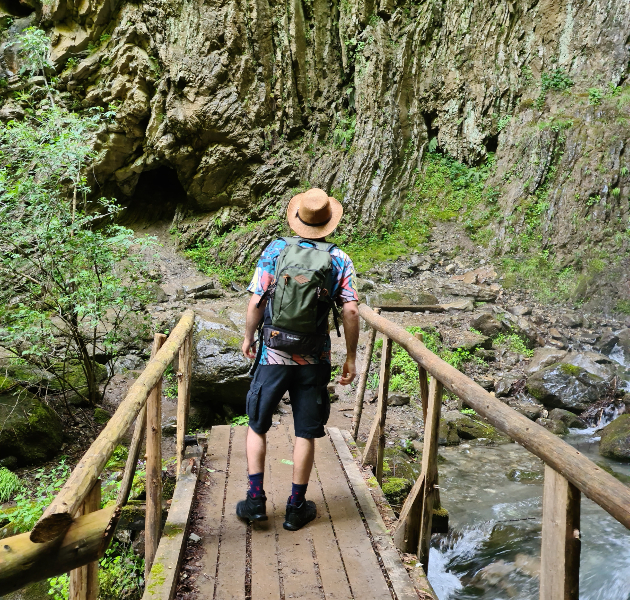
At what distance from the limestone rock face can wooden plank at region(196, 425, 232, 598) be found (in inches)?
424

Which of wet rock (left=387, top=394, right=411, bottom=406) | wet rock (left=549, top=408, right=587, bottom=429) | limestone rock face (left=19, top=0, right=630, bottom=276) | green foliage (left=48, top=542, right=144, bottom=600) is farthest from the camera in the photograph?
limestone rock face (left=19, top=0, right=630, bottom=276)

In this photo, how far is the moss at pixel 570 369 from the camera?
27.2 ft

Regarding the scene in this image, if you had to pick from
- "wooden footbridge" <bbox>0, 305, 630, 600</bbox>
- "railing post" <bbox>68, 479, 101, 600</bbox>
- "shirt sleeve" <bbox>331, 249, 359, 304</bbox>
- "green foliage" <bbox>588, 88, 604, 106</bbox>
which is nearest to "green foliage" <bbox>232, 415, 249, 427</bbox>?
"wooden footbridge" <bbox>0, 305, 630, 600</bbox>

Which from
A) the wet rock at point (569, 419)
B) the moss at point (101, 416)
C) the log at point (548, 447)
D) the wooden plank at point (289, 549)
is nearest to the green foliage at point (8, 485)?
the moss at point (101, 416)

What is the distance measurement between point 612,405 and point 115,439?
333 inches

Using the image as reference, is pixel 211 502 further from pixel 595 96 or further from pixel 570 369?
pixel 595 96

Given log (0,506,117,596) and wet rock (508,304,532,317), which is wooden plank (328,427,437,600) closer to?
log (0,506,117,596)

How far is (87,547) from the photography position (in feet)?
3.87

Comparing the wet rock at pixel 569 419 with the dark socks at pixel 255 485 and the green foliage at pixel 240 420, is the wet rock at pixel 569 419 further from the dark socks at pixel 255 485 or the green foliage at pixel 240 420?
the dark socks at pixel 255 485

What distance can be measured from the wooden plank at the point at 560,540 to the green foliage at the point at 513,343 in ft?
28.2

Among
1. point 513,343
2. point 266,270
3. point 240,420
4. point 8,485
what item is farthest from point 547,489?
point 513,343

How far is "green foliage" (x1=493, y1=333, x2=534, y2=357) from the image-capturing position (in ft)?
31.6

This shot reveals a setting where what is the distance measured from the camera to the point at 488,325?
396 inches

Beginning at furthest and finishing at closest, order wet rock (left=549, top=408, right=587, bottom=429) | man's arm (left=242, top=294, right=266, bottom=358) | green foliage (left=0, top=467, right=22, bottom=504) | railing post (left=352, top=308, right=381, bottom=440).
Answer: wet rock (left=549, top=408, right=587, bottom=429) → green foliage (left=0, top=467, right=22, bottom=504) → railing post (left=352, top=308, right=381, bottom=440) → man's arm (left=242, top=294, right=266, bottom=358)
